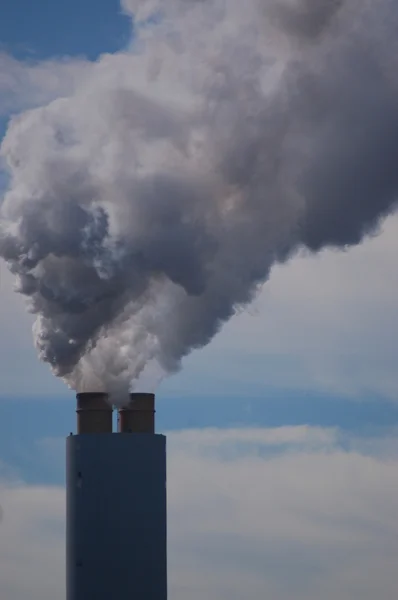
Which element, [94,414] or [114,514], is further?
[94,414]

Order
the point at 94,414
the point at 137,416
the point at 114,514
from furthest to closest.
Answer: the point at 137,416 → the point at 94,414 → the point at 114,514

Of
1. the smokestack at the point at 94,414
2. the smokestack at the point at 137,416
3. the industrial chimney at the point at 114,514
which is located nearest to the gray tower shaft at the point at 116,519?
the industrial chimney at the point at 114,514

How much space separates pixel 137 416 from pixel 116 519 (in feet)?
15.2

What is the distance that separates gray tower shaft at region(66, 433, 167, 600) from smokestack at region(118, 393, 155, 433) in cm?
87

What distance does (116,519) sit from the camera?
5622 centimetres

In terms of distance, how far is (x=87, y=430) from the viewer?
2270 inches


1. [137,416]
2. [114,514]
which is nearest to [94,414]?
[137,416]

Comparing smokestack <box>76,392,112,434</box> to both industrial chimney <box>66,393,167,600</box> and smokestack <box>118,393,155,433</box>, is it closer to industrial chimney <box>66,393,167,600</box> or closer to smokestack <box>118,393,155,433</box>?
industrial chimney <box>66,393,167,600</box>

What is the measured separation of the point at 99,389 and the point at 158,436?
343 centimetres

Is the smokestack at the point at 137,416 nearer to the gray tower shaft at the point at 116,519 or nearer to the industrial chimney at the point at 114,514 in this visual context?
the industrial chimney at the point at 114,514

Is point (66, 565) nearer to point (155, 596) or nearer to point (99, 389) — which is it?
point (155, 596)

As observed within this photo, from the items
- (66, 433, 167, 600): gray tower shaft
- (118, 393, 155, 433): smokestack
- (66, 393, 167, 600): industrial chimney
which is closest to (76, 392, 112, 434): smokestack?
(66, 393, 167, 600): industrial chimney

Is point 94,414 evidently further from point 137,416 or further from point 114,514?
point 114,514

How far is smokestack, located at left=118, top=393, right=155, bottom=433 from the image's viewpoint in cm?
5816
